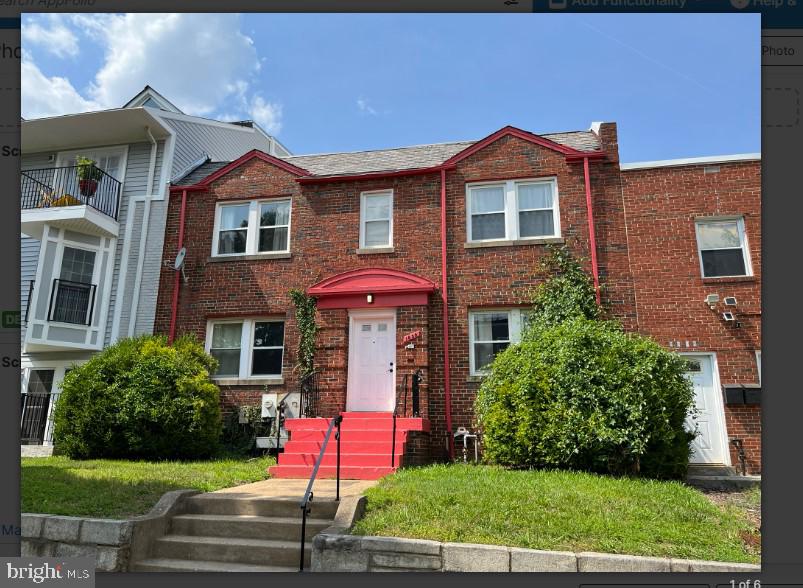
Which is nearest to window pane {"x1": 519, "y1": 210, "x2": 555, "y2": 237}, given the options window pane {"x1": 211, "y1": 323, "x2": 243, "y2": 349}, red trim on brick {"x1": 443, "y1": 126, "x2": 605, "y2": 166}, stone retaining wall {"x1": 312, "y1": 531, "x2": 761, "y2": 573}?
red trim on brick {"x1": 443, "y1": 126, "x2": 605, "y2": 166}

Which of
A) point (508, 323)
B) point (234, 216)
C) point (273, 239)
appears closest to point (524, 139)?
point (508, 323)

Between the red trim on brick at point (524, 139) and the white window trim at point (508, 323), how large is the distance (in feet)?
10.5

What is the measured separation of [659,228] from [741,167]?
1928mm

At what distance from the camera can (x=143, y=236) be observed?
1280 cm

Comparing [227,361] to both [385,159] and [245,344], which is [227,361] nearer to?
[245,344]

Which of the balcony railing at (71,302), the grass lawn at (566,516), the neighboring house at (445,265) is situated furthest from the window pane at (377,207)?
the grass lawn at (566,516)

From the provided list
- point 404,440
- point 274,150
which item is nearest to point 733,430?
point 404,440

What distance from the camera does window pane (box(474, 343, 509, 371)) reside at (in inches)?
431

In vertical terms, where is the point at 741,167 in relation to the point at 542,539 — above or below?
above

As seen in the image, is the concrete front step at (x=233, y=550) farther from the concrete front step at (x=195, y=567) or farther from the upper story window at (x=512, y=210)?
the upper story window at (x=512, y=210)

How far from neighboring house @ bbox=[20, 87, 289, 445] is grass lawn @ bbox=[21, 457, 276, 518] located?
Result: 125 inches

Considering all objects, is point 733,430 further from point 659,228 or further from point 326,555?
point 326,555

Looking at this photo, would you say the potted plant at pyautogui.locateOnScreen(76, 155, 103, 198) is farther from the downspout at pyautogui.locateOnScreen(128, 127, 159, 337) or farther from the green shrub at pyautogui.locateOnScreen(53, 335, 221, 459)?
the green shrub at pyautogui.locateOnScreen(53, 335, 221, 459)

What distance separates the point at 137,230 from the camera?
12906mm
